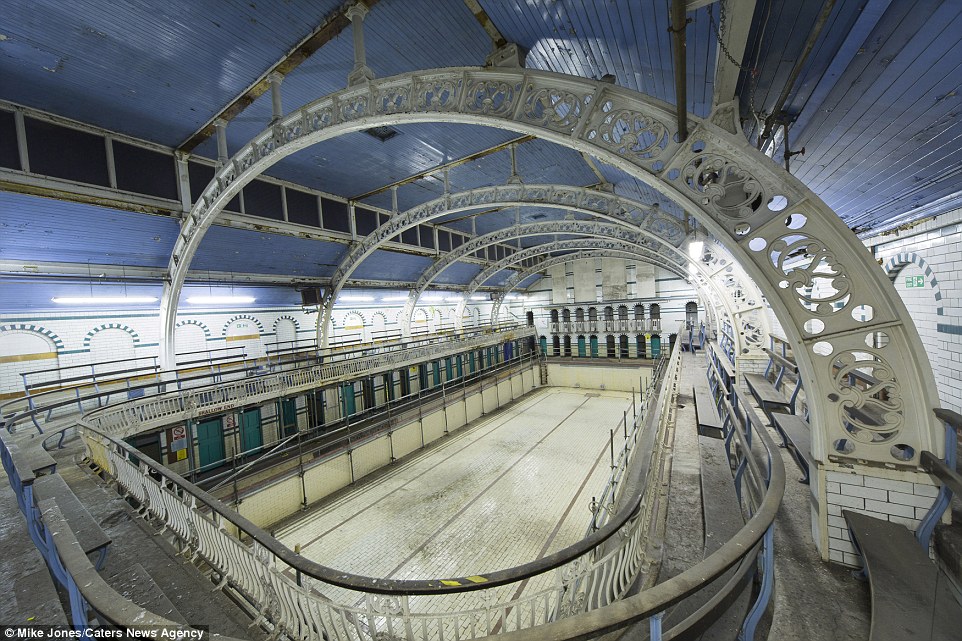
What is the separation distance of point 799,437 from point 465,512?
7629 millimetres

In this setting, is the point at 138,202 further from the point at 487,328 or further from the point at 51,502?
the point at 487,328

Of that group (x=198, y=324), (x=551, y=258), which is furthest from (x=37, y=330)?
(x=551, y=258)

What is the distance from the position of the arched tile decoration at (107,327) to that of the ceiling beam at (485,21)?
11.9 m

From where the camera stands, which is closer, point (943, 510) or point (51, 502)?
point (943, 510)

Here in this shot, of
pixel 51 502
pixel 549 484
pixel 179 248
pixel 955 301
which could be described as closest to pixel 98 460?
pixel 51 502

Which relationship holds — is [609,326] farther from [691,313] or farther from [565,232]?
[565,232]

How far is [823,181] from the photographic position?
5367 mm

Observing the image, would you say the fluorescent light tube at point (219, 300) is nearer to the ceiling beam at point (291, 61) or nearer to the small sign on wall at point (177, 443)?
the small sign on wall at point (177, 443)

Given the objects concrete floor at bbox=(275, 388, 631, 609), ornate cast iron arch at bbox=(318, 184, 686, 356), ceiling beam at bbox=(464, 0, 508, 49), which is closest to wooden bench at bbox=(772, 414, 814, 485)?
concrete floor at bbox=(275, 388, 631, 609)

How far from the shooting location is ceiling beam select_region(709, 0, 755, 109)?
229 centimetres

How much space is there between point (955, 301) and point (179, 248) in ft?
47.2

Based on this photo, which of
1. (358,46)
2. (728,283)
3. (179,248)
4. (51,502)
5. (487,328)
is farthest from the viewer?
(487,328)

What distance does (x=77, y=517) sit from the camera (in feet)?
9.02

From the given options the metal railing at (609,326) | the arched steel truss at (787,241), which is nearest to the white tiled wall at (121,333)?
the arched steel truss at (787,241)
